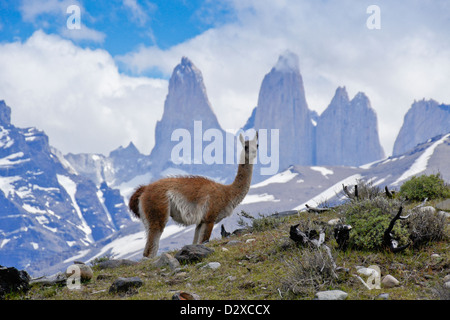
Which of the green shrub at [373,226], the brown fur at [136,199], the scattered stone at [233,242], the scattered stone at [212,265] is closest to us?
the green shrub at [373,226]

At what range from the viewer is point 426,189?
15445 mm

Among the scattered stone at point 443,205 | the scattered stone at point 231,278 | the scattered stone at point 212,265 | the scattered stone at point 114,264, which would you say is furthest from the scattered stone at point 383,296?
the scattered stone at point 114,264

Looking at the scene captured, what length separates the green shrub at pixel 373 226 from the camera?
9.42m

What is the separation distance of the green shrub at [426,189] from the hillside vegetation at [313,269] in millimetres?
4969

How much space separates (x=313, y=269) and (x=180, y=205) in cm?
665

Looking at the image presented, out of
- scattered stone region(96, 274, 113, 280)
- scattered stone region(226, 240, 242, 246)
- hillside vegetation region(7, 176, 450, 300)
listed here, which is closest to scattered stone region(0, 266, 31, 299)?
hillside vegetation region(7, 176, 450, 300)

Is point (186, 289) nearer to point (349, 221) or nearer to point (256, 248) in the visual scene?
point (256, 248)

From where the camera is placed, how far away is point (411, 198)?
51.0ft

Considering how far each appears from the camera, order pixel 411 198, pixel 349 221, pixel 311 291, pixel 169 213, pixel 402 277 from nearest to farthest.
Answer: pixel 311 291
pixel 402 277
pixel 349 221
pixel 169 213
pixel 411 198

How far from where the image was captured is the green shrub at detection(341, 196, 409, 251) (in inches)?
371

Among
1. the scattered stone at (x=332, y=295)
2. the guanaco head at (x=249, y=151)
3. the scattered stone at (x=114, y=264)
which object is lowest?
the scattered stone at (x=114, y=264)

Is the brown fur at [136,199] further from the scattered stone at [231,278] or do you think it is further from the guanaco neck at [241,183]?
the scattered stone at [231,278]
